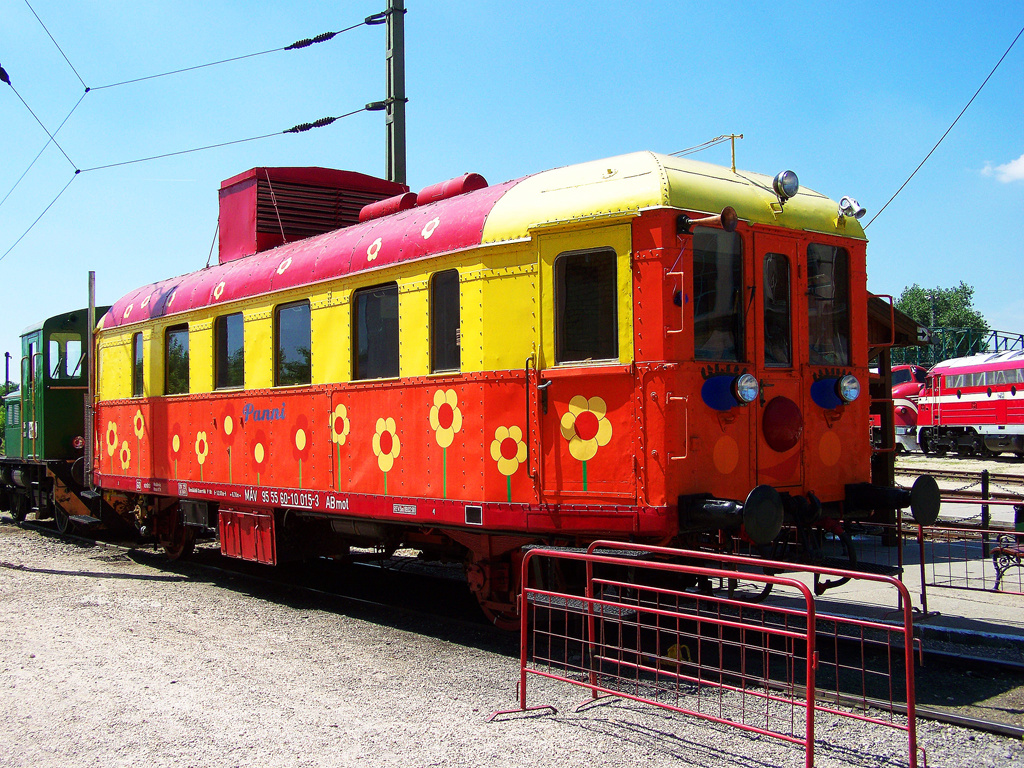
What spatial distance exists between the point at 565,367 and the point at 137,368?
7483mm

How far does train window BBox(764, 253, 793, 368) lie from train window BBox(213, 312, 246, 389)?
5.42m

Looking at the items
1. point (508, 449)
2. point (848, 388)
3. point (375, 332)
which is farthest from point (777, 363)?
point (375, 332)

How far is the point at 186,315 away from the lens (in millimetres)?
10008

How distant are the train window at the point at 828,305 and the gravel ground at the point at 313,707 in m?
2.92

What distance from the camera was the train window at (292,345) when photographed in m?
8.16

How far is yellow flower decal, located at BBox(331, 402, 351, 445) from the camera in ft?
25.0

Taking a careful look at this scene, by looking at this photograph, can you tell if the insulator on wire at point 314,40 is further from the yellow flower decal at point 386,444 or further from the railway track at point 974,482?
the railway track at point 974,482

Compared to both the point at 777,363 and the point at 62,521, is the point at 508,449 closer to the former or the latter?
the point at 777,363

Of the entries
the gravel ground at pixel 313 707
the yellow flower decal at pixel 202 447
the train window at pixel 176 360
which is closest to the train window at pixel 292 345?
the yellow flower decal at pixel 202 447

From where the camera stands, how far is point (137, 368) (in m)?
11.2

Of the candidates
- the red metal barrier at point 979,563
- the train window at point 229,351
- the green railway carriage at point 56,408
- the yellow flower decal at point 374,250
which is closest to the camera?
the yellow flower decal at point 374,250

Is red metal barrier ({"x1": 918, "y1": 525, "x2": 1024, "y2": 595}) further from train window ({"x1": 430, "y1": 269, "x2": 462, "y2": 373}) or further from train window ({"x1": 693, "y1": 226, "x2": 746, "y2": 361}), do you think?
train window ({"x1": 430, "y1": 269, "x2": 462, "y2": 373})

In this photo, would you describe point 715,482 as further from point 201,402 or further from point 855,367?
point 201,402

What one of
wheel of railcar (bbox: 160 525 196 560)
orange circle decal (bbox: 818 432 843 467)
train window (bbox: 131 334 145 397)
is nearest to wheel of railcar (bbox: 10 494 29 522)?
wheel of railcar (bbox: 160 525 196 560)
